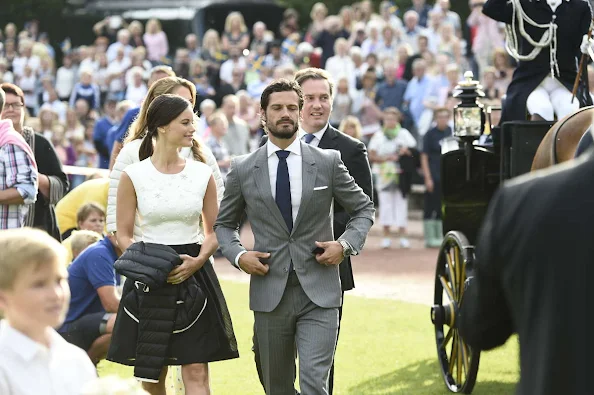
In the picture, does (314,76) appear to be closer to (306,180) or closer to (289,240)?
(306,180)

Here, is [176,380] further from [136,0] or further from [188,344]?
[136,0]

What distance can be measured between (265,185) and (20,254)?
278cm

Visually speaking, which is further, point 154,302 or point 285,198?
point 154,302

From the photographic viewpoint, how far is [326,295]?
631 cm

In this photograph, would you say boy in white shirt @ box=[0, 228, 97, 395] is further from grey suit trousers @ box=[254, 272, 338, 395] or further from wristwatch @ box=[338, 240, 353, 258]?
wristwatch @ box=[338, 240, 353, 258]

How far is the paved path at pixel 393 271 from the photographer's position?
44.7 ft

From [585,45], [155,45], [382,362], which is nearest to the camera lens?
[585,45]

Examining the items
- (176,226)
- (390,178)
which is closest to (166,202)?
(176,226)

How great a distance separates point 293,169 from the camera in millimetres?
6426

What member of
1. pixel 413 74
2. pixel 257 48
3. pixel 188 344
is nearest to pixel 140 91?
pixel 257 48

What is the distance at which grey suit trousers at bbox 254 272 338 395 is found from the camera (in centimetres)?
620

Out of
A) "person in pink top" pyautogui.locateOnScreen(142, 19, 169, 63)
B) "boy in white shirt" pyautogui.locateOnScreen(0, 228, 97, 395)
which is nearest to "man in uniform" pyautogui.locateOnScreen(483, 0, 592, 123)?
"boy in white shirt" pyautogui.locateOnScreen(0, 228, 97, 395)

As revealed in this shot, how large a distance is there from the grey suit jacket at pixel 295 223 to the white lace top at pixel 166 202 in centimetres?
21

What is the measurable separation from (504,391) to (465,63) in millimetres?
12986
